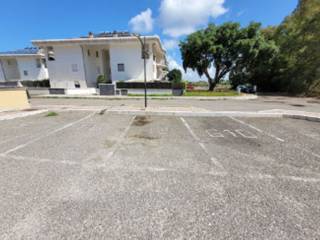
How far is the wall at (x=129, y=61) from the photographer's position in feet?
74.2

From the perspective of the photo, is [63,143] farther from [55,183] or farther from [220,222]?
[220,222]

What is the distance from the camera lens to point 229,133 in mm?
6176

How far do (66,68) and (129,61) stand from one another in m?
9.10

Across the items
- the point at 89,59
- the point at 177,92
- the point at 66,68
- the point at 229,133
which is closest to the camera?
the point at 229,133

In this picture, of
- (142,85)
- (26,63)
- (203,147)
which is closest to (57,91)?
(142,85)

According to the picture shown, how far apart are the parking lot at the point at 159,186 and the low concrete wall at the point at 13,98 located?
5176mm

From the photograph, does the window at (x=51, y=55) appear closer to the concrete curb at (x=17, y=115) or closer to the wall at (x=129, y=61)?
the wall at (x=129, y=61)

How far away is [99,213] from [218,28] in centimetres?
2498

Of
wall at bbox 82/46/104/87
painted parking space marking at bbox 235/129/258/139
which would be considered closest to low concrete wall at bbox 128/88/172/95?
wall at bbox 82/46/104/87

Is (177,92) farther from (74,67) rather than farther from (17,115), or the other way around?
(74,67)

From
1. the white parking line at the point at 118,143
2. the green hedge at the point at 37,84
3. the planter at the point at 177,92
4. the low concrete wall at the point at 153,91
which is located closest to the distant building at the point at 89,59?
the green hedge at the point at 37,84

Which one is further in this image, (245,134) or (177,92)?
(177,92)

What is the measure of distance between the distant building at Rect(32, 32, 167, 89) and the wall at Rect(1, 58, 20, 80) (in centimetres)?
1303

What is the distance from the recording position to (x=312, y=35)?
18906 millimetres
